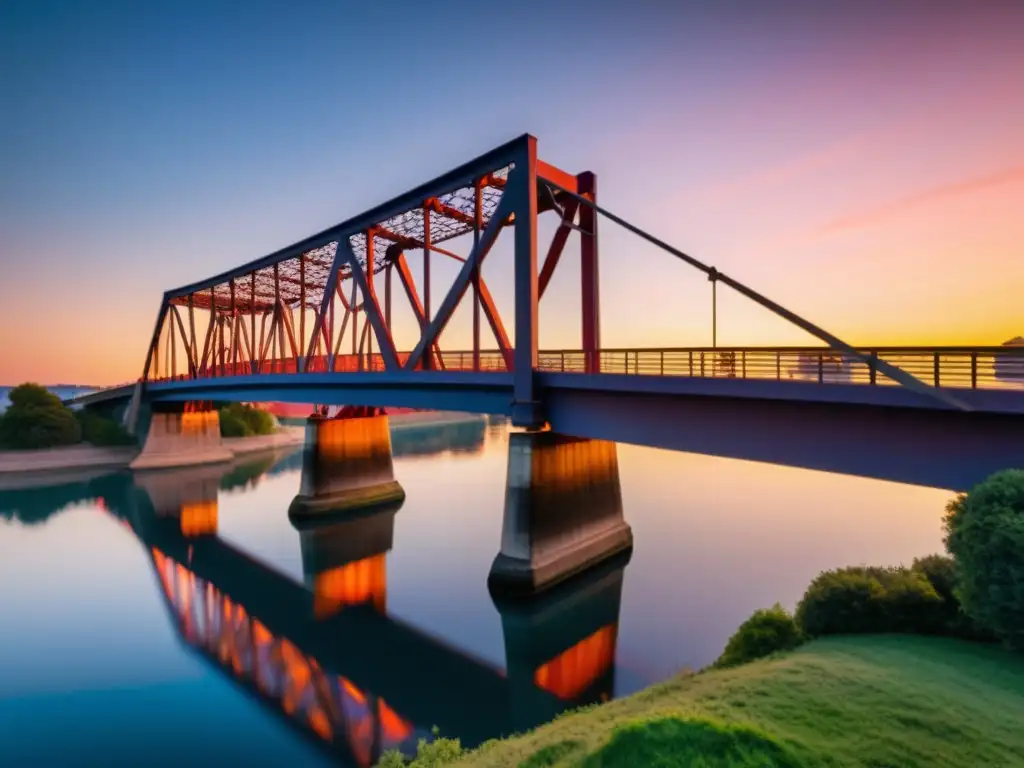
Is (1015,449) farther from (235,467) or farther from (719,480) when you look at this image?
(235,467)

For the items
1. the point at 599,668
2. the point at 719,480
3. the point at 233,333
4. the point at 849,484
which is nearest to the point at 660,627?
the point at 599,668

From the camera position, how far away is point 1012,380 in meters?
9.46

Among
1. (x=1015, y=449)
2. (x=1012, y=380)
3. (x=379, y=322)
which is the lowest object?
(x=1015, y=449)

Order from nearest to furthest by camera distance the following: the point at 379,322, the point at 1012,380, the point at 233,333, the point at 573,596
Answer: the point at 1012,380 < the point at 573,596 < the point at 379,322 < the point at 233,333

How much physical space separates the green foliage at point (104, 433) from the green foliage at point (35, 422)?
105cm

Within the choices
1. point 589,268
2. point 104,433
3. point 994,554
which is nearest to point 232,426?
point 104,433

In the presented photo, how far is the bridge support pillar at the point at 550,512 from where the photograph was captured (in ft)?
58.5

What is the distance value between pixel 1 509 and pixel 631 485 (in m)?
44.1

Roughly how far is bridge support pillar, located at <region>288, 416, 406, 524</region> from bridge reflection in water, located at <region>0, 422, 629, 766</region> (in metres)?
3.64

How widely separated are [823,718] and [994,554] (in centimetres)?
400

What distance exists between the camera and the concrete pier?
19953mm

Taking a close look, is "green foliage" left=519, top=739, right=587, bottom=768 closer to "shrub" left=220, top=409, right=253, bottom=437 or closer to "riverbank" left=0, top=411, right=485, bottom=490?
"riverbank" left=0, top=411, right=485, bottom=490

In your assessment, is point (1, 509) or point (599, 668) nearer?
point (599, 668)

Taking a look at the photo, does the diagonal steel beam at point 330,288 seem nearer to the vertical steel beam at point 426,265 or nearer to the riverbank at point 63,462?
the vertical steel beam at point 426,265
